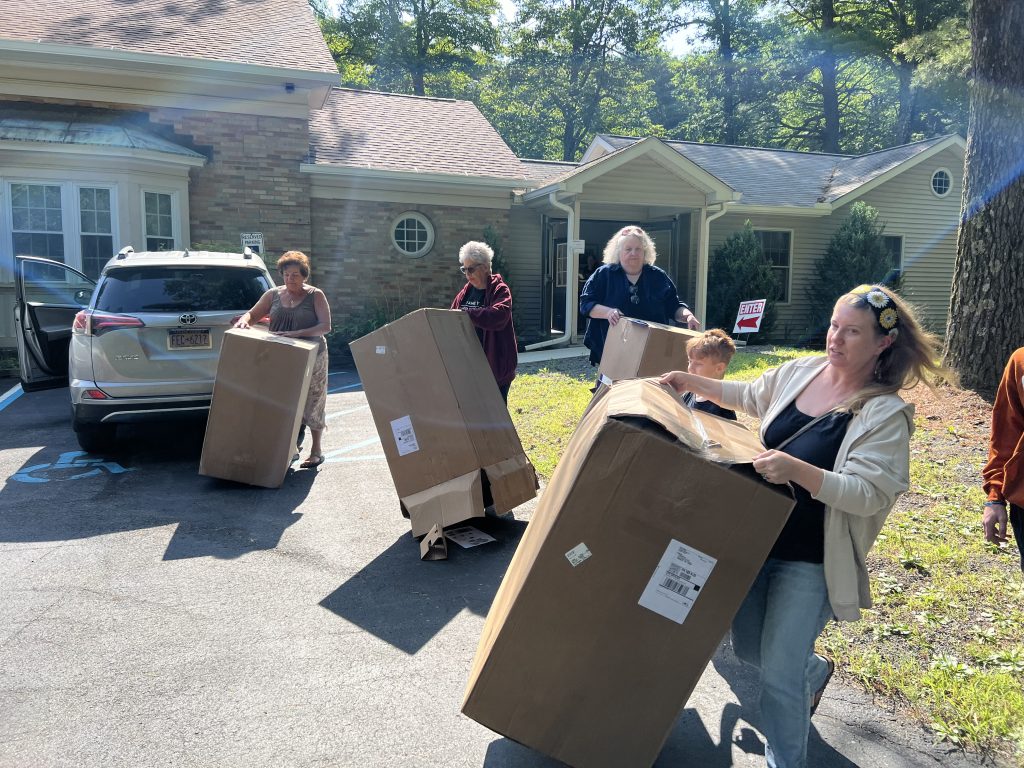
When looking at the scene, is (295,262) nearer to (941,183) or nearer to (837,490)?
(837,490)

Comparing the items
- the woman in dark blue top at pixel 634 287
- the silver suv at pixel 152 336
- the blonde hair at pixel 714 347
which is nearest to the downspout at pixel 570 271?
the silver suv at pixel 152 336

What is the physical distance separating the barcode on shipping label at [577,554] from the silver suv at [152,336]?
494cm

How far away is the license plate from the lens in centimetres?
625

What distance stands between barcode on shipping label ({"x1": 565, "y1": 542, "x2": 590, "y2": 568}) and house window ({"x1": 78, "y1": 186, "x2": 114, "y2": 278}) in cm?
1236

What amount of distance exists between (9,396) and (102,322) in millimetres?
4885

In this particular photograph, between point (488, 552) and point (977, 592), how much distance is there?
2624mm

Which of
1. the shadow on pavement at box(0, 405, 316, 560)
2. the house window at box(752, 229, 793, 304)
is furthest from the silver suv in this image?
the house window at box(752, 229, 793, 304)

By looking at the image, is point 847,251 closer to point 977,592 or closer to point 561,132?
point 977,592

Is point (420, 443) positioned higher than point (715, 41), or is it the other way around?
point (715, 41)

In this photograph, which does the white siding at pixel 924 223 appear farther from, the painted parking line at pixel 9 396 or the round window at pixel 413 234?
the painted parking line at pixel 9 396

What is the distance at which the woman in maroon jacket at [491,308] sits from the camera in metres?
5.14

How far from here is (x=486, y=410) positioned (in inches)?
189

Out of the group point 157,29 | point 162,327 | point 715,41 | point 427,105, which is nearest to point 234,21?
point 157,29

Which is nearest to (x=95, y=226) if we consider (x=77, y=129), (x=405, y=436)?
(x=77, y=129)
